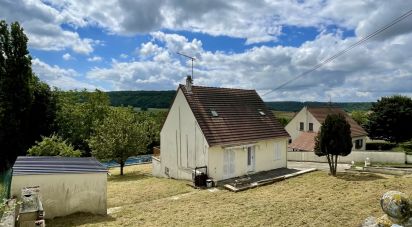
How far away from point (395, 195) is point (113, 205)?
1471 cm

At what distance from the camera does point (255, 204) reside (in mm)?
16656

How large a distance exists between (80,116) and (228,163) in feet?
107

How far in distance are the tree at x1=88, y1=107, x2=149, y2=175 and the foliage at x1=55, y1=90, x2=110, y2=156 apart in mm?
12725

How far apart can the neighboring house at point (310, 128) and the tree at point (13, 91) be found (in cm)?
3267

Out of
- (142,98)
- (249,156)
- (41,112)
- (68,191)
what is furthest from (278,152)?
(142,98)

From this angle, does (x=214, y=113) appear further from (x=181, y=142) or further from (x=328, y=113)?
(x=328, y=113)

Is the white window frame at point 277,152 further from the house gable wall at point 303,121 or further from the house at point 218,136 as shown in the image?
the house gable wall at point 303,121

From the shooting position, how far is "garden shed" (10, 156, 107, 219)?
566 inches

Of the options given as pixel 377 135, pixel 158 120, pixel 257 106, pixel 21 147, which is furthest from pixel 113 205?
pixel 158 120

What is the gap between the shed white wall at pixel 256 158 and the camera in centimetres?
2345

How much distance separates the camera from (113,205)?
17.7 meters

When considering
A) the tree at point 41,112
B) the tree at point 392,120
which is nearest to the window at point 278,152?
the tree at point 41,112

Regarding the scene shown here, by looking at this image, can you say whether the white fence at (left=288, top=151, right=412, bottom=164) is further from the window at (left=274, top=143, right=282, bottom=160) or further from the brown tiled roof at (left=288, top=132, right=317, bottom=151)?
the window at (left=274, top=143, right=282, bottom=160)

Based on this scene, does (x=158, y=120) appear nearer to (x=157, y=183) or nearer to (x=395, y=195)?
(x=157, y=183)
